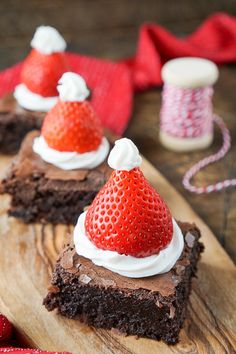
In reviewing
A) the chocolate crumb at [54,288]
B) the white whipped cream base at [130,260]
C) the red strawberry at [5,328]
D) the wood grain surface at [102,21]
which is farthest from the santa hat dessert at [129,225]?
the wood grain surface at [102,21]

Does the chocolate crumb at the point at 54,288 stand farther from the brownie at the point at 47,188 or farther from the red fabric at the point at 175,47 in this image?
the red fabric at the point at 175,47

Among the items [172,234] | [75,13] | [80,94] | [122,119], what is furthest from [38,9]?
[172,234]

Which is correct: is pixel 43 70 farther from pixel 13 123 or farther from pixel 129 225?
pixel 129 225

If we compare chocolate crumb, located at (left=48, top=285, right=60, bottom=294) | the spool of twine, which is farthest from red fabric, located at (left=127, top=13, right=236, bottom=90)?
chocolate crumb, located at (left=48, top=285, right=60, bottom=294)

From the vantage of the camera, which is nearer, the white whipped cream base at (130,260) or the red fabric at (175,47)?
the white whipped cream base at (130,260)

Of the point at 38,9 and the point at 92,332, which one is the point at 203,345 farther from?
the point at 38,9

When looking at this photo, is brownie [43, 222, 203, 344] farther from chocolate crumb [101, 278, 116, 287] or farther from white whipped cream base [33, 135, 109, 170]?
white whipped cream base [33, 135, 109, 170]

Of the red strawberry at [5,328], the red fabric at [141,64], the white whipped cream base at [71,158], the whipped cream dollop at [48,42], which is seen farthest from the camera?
the red fabric at [141,64]
